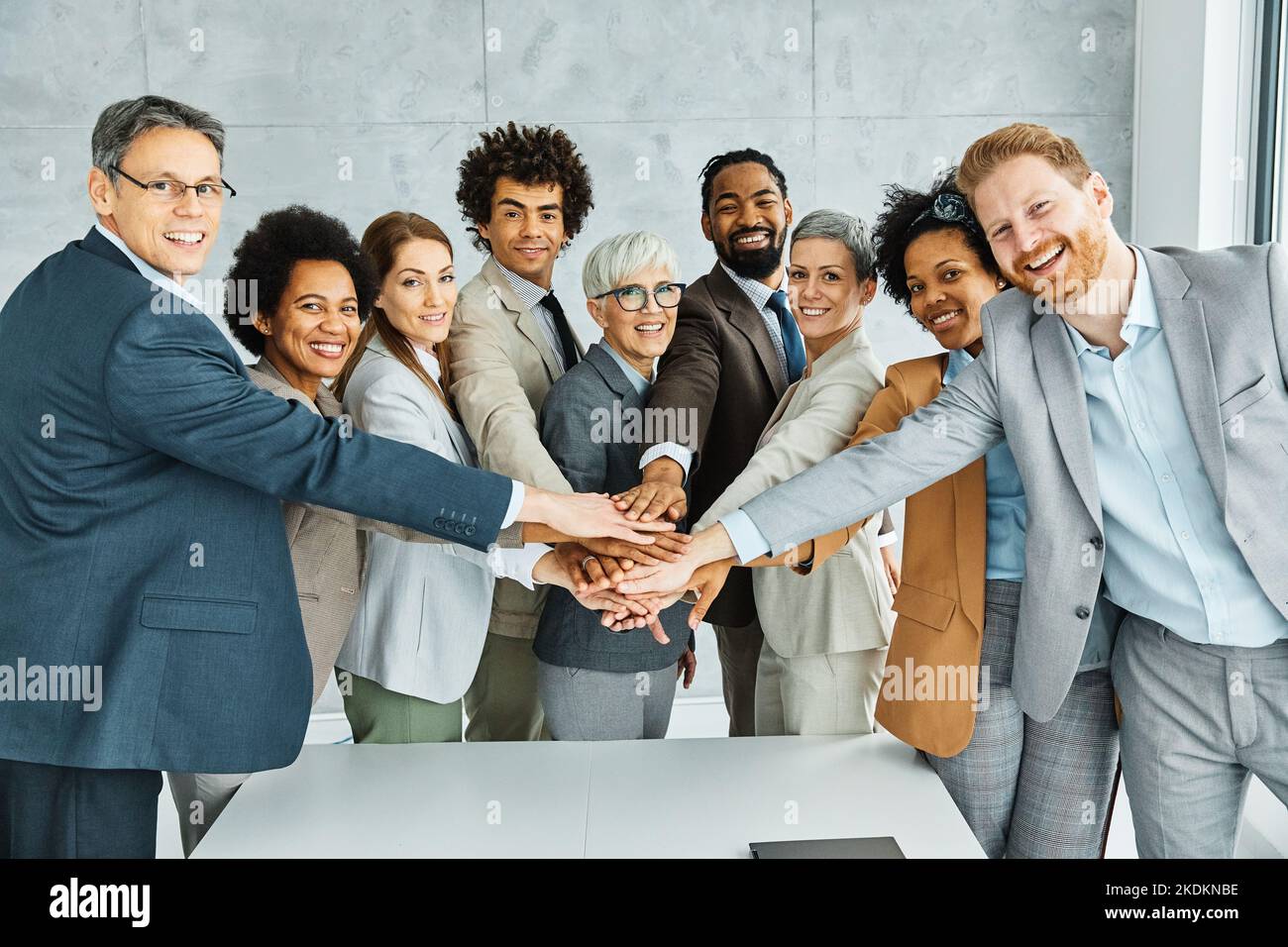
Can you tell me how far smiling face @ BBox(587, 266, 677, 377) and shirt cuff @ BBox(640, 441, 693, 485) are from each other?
9.0 inches

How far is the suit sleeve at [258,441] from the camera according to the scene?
1828 mm

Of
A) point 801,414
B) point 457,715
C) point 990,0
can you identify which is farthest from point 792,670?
point 990,0

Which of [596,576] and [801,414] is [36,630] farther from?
[801,414]

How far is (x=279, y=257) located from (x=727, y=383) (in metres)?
1.08

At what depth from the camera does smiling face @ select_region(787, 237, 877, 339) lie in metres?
2.56

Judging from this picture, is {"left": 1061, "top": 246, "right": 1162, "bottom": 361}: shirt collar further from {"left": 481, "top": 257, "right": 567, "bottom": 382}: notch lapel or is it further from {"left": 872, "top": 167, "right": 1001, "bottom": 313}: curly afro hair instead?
{"left": 481, "top": 257, "right": 567, "bottom": 382}: notch lapel

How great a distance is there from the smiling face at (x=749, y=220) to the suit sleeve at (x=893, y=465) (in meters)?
0.78

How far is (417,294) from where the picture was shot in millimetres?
2512

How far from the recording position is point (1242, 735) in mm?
1901

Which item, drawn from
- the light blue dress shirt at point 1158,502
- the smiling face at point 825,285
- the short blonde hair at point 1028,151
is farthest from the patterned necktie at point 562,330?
the light blue dress shirt at point 1158,502

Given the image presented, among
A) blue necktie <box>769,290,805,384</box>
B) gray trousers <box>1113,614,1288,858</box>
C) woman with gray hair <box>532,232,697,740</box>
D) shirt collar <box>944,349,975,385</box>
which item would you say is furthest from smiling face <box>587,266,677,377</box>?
gray trousers <box>1113,614,1288,858</box>

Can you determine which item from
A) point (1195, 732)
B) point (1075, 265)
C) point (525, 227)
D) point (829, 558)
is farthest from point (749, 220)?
point (1195, 732)

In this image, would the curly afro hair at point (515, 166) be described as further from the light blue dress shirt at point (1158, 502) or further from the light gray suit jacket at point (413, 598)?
the light blue dress shirt at point (1158, 502)

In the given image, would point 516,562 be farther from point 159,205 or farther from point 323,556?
point 159,205
